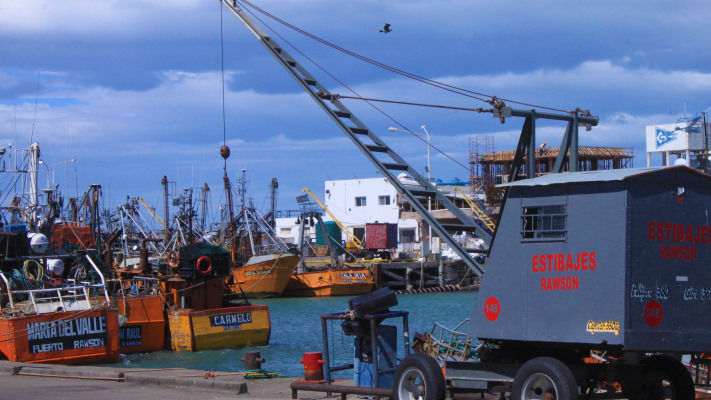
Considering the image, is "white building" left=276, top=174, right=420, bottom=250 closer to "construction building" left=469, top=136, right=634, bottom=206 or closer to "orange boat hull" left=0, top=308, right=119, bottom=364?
"construction building" left=469, top=136, right=634, bottom=206

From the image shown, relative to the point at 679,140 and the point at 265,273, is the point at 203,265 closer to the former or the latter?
the point at 679,140

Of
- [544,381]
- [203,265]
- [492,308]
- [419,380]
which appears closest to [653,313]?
[544,381]

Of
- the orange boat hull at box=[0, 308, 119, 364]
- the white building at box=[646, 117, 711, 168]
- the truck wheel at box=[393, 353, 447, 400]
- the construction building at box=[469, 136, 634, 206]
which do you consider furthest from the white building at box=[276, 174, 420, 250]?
the truck wheel at box=[393, 353, 447, 400]

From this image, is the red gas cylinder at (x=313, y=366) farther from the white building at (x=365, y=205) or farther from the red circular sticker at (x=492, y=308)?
the white building at (x=365, y=205)

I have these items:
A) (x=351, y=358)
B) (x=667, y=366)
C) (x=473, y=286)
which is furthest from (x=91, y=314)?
(x=473, y=286)

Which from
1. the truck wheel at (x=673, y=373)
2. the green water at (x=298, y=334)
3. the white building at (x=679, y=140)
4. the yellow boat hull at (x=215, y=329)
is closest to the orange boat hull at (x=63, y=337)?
the green water at (x=298, y=334)

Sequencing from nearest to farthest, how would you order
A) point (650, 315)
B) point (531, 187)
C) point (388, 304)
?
point (650, 315) < point (531, 187) < point (388, 304)

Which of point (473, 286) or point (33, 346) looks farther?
point (473, 286)

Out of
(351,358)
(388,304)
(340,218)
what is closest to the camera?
(388,304)

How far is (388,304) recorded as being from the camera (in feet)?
40.7

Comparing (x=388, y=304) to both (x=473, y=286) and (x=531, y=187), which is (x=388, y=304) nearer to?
(x=531, y=187)

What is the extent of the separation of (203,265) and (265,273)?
33820 mm

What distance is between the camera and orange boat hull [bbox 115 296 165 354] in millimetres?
26547

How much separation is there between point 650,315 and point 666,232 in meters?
0.95
